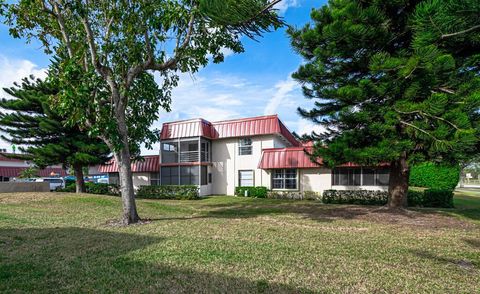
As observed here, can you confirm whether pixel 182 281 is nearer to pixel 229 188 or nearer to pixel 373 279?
pixel 373 279

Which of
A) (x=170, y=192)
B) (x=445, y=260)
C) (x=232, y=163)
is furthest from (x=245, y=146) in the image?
(x=445, y=260)

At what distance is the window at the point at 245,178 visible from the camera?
22527 mm

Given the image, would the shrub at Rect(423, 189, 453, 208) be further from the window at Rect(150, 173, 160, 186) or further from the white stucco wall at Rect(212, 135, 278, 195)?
the window at Rect(150, 173, 160, 186)

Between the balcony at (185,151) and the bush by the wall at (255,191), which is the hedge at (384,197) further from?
the balcony at (185,151)

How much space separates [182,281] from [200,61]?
7705mm

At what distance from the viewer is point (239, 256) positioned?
541 cm

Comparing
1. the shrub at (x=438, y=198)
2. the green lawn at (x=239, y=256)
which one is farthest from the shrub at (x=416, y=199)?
the green lawn at (x=239, y=256)

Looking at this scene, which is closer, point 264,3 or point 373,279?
point 264,3

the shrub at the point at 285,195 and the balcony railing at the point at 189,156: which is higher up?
the balcony railing at the point at 189,156

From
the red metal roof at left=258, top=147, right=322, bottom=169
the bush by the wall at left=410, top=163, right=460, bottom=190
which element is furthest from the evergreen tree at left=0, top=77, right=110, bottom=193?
the bush by the wall at left=410, top=163, right=460, bottom=190

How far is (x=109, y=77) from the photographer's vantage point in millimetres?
9430

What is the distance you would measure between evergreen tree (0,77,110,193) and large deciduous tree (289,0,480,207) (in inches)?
598

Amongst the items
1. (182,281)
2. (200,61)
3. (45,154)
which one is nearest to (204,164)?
(45,154)

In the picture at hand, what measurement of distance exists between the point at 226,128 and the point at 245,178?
4.61 meters
